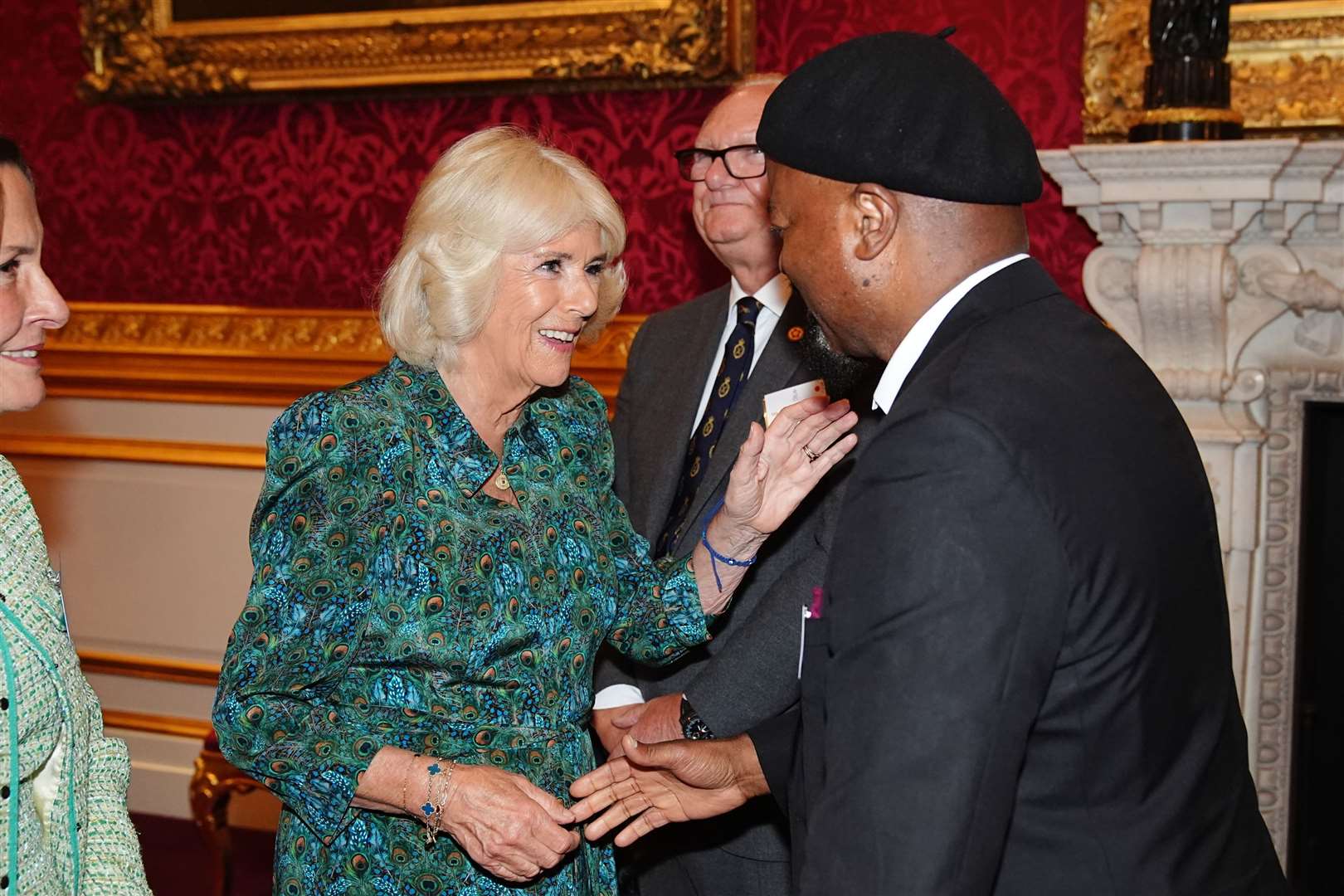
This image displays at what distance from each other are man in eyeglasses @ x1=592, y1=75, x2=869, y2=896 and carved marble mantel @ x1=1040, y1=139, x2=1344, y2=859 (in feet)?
3.45

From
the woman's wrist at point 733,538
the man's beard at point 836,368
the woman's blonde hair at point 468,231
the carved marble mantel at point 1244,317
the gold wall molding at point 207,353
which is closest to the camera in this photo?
the woman's blonde hair at point 468,231

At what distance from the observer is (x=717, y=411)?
2822mm

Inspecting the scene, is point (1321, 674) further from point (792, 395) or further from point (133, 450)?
point (133, 450)

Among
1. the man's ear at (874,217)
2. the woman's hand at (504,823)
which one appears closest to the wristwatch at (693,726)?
the woman's hand at (504,823)

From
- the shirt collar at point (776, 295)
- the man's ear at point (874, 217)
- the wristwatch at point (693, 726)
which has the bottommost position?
the wristwatch at point (693, 726)

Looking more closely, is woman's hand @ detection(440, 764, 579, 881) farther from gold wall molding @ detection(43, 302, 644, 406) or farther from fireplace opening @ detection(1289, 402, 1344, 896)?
fireplace opening @ detection(1289, 402, 1344, 896)

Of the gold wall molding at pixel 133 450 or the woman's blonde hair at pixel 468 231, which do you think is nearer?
the woman's blonde hair at pixel 468 231

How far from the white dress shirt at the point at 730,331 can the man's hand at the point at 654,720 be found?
2.4 inches

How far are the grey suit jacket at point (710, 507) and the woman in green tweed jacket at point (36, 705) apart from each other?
105 centimetres

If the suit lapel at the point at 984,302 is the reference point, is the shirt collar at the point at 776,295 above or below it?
below

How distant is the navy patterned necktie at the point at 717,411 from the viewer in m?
Result: 2.77

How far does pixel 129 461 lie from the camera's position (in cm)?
490

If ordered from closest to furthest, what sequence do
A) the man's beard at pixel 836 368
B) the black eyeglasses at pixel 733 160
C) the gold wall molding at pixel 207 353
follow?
the man's beard at pixel 836 368
the black eyeglasses at pixel 733 160
the gold wall molding at pixel 207 353

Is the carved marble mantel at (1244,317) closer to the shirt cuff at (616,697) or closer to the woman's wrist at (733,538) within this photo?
the woman's wrist at (733,538)
